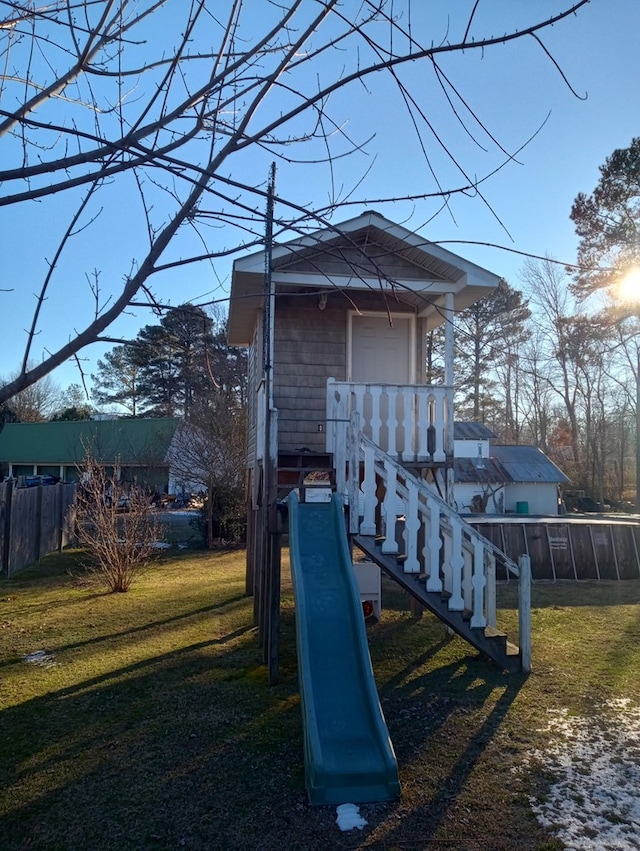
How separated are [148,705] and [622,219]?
712 inches

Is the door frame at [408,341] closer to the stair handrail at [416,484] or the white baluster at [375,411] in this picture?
the white baluster at [375,411]

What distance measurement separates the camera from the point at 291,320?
853 cm

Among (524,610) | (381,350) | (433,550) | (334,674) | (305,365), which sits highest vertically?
(381,350)

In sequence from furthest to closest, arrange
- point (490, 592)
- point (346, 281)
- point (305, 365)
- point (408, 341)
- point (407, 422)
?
point (408, 341)
point (305, 365)
point (346, 281)
point (407, 422)
point (490, 592)

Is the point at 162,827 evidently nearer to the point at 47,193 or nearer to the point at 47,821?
the point at 47,821

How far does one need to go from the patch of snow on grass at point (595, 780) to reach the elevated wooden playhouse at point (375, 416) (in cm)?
127

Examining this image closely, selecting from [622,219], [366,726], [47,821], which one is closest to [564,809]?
[366,726]

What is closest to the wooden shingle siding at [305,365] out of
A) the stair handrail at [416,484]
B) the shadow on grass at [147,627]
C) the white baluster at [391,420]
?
the white baluster at [391,420]

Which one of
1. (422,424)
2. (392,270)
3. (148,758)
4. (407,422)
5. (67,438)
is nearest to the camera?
(148,758)

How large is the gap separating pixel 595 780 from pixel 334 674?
1.80m

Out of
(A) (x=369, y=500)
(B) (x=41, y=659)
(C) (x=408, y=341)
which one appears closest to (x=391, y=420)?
(A) (x=369, y=500)

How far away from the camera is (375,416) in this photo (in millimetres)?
7133

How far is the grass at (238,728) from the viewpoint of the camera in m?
3.56

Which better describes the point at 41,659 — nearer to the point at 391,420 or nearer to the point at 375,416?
the point at 375,416
